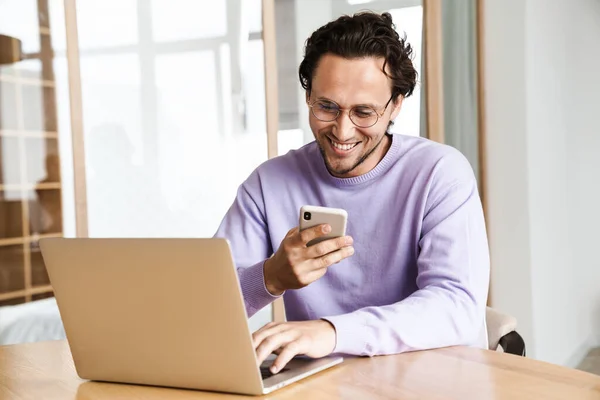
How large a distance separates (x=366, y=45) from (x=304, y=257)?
1.94 feet

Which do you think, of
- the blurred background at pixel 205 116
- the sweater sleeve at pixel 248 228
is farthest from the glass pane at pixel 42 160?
the sweater sleeve at pixel 248 228

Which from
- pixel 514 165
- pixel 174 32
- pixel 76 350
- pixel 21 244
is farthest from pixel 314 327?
pixel 514 165

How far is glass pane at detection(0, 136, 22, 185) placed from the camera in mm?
2309

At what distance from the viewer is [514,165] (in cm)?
429

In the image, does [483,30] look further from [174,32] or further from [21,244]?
[21,244]

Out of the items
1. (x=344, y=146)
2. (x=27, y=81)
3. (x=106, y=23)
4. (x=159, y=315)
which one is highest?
(x=106, y=23)

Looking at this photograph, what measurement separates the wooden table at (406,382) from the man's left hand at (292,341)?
0.14 feet

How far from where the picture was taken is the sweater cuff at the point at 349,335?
122 centimetres

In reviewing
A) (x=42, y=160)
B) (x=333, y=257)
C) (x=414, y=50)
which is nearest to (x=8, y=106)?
(x=42, y=160)

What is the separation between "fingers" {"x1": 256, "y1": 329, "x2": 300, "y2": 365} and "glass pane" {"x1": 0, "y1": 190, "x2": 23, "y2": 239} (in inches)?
57.8

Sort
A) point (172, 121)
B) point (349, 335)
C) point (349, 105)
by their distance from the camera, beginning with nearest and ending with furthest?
point (349, 335) < point (349, 105) < point (172, 121)

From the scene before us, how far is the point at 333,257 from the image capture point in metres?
1.28

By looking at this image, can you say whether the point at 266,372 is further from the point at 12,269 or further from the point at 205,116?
the point at 205,116

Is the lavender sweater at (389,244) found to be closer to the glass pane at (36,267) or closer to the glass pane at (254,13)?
the glass pane at (36,267)
